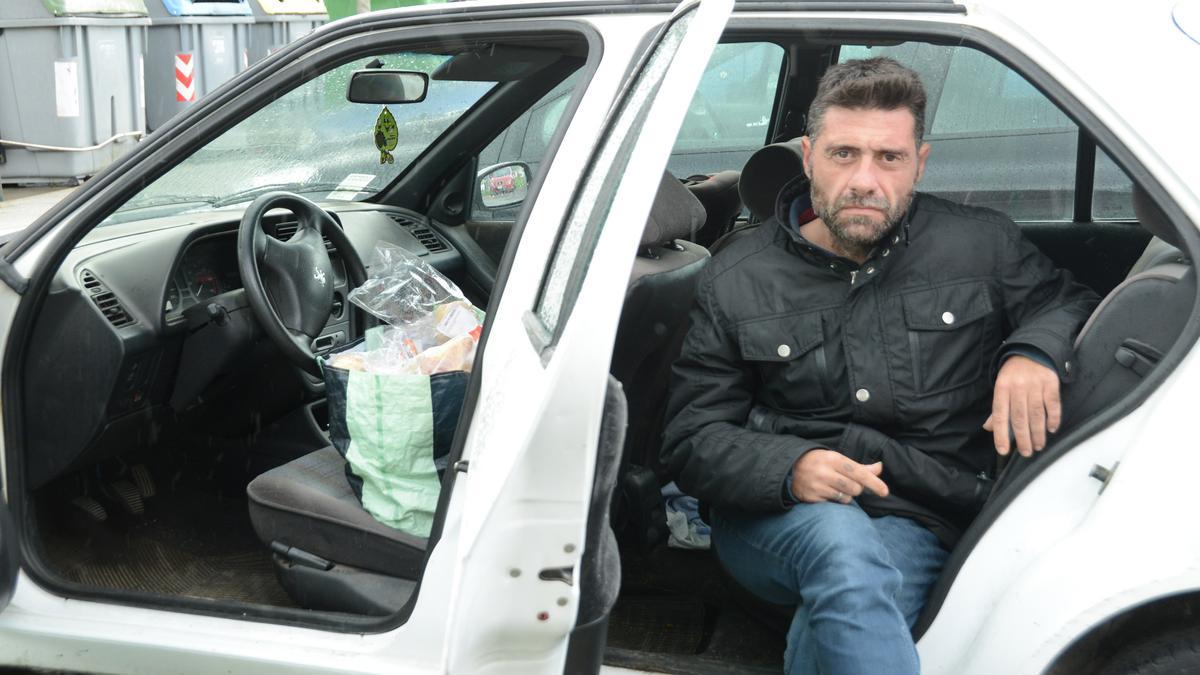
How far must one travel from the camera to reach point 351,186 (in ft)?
11.5

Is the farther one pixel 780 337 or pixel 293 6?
pixel 293 6

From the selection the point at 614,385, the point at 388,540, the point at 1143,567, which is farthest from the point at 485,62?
the point at 1143,567

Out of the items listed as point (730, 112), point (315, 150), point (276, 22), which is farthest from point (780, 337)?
point (276, 22)

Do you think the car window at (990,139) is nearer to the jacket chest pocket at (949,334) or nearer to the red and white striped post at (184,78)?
the jacket chest pocket at (949,334)

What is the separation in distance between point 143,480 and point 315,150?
1.14 m

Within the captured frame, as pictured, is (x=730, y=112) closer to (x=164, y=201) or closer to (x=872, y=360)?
(x=872, y=360)

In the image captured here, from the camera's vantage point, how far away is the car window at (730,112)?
313 cm

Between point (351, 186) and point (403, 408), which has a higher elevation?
point (403, 408)

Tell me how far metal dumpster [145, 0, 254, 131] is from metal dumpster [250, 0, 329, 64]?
0.60 metres

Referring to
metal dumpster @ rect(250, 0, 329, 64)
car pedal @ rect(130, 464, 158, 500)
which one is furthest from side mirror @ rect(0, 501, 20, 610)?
metal dumpster @ rect(250, 0, 329, 64)

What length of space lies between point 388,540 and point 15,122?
812 cm

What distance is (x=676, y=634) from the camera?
2.42 meters

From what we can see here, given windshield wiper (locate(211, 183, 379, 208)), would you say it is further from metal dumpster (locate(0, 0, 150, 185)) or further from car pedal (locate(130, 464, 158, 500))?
metal dumpster (locate(0, 0, 150, 185))

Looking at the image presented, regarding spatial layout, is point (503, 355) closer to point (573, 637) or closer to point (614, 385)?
point (614, 385)
